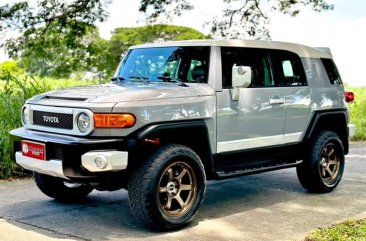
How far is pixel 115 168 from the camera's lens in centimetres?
498

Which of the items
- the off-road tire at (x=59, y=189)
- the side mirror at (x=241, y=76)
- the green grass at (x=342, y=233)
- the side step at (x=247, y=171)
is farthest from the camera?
the off-road tire at (x=59, y=189)

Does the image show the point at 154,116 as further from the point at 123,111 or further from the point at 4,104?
the point at 4,104

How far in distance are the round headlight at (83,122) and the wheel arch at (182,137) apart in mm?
437

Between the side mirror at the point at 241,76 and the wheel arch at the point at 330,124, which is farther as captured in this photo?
the wheel arch at the point at 330,124

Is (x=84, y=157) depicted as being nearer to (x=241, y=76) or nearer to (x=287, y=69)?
(x=241, y=76)

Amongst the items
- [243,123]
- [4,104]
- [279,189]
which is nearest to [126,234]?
[243,123]

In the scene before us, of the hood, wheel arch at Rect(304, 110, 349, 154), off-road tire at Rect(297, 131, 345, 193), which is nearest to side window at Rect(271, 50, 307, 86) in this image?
wheel arch at Rect(304, 110, 349, 154)

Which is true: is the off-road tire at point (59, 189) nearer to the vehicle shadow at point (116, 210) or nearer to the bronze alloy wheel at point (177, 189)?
the vehicle shadow at point (116, 210)

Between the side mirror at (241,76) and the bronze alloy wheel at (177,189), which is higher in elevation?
the side mirror at (241,76)

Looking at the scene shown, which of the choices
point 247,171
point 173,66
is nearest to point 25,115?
point 173,66

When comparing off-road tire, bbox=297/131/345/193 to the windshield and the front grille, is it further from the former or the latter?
the front grille

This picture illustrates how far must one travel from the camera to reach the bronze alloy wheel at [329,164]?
728 cm

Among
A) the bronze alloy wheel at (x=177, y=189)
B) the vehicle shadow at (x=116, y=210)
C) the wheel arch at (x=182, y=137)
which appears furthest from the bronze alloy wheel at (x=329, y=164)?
the bronze alloy wheel at (x=177, y=189)

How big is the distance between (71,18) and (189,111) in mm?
12054
